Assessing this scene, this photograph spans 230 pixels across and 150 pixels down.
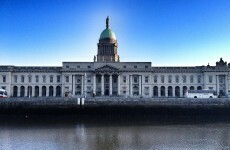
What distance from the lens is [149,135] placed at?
97.1ft

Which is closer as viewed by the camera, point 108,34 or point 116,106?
point 116,106

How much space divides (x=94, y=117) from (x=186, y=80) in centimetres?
4807

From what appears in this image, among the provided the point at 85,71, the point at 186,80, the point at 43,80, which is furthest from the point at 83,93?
the point at 186,80

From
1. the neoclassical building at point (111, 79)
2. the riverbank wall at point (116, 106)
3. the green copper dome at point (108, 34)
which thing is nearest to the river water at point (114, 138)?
the riverbank wall at point (116, 106)

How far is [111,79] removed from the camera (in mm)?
84438

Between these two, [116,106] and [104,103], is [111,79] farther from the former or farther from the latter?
[116,106]

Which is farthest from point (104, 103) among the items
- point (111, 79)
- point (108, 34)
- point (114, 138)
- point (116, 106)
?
point (108, 34)

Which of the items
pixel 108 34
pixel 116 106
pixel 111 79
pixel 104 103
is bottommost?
pixel 116 106

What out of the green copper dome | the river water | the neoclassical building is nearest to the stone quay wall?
the river water

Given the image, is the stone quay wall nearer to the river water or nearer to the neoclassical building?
the river water

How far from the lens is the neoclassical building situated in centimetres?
8462

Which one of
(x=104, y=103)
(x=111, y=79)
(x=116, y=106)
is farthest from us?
(x=111, y=79)

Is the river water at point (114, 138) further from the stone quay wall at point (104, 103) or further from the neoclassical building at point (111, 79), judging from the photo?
the neoclassical building at point (111, 79)

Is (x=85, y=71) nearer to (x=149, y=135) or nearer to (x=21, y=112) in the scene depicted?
(x=21, y=112)
